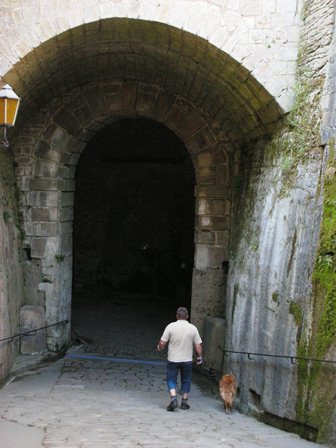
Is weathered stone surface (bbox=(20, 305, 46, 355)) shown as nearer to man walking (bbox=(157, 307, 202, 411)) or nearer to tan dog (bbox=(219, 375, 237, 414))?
man walking (bbox=(157, 307, 202, 411))

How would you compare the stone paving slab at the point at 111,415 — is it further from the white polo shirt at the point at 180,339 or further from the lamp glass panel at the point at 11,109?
the lamp glass panel at the point at 11,109

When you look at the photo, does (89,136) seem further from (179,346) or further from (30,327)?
(179,346)

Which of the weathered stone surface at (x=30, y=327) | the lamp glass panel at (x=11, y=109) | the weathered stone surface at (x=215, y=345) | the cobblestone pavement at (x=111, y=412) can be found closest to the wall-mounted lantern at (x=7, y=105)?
the lamp glass panel at (x=11, y=109)

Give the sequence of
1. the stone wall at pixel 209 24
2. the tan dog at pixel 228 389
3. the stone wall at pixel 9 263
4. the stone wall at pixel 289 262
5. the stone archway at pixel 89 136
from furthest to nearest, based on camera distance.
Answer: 1. the stone archway at pixel 89 136
2. the stone wall at pixel 9 263
3. the tan dog at pixel 228 389
4. the stone wall at pixel 209 24
5. the stone wall at pixel 289 262

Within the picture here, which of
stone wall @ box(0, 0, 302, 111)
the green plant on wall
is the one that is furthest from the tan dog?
stone wall @ box(0, 0, 302, 111)

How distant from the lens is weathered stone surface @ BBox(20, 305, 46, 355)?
8469 mm

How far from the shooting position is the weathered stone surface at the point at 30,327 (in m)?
8.47

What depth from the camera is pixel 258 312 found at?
6.57 meters

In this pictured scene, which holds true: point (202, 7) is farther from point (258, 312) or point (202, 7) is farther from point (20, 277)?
point (20, 277)

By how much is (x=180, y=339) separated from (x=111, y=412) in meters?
0.98

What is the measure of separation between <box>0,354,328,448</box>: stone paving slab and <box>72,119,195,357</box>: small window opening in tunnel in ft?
18.3

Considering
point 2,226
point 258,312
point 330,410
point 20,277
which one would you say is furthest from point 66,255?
point 330,410

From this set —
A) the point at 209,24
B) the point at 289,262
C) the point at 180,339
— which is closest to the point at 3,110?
the point at 209,24

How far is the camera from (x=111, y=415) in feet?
19.6
